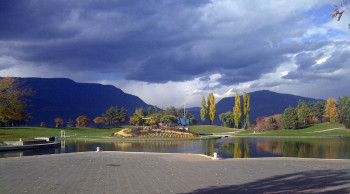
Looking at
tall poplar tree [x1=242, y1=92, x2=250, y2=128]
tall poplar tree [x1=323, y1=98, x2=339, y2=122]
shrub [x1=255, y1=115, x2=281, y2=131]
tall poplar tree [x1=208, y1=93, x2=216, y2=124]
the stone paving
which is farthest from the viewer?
tall poplar tree [x1=242, y1=92, x2=250, y2=128]

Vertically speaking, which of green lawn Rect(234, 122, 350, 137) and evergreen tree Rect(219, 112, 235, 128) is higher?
evergreen tree Rect(219, 112, 235, 128)

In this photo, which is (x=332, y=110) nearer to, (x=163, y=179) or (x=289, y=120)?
(x=289, y=120)

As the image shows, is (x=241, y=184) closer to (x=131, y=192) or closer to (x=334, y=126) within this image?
(x=131, y=192)

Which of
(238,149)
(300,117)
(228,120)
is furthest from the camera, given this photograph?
(228,120)

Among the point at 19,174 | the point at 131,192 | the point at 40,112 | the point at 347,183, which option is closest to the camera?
the point at 131,192

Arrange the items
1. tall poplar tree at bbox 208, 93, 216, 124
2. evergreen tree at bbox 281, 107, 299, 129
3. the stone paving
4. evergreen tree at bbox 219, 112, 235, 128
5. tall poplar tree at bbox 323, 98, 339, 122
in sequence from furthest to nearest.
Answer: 1. evergreen tree at bbox 219, 112, 235, 128
2. tall poplar tree at bbox 208, 93, 216, 124
3. tall poplar tree at bbox 323, 98, 339, 122
4. evergreen tree at bbox 281, 107, 299, 129
5. the stone paving

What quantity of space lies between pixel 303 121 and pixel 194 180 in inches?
3041

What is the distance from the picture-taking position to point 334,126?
7106 centimetres

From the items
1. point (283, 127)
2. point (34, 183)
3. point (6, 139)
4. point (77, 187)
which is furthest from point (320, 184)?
point (283, 127)

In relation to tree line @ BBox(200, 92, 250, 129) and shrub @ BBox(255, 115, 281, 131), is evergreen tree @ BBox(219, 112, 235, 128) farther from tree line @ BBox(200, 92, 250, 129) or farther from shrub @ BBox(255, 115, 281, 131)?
shrub @ BBox(255, 115, 281, 131)

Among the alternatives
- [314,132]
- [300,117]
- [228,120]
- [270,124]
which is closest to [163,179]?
[314,132]

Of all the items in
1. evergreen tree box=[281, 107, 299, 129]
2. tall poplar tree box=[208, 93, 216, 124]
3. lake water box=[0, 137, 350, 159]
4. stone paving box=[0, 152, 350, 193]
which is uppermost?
tall poplar tree box=[208, 93, 216, 124]

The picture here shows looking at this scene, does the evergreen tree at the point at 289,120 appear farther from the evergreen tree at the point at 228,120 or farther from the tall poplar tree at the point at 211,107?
the evergreen tree at the point at 228,120

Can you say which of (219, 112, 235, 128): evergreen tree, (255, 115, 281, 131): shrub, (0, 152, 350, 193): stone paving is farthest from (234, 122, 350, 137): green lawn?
(0, 152, 350, 193): stone paving
